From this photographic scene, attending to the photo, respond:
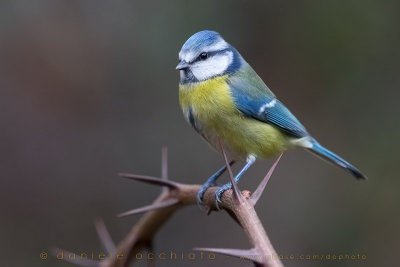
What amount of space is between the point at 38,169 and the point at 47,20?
1.07 m

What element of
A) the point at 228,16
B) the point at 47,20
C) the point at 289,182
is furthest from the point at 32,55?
the point at 289,182

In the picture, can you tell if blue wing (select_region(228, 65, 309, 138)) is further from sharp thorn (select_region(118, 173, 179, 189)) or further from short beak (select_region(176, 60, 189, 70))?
sharp thorn (select_region(118, 173, 179, 189))

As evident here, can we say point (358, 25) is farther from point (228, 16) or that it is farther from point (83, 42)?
point (83, 42)

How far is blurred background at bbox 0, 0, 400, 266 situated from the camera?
3.73 m

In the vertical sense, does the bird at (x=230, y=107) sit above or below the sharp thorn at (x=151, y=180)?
below

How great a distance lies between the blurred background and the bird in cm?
114

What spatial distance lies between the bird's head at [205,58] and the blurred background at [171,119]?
1.10 meters

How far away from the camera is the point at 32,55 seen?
13.3 feet

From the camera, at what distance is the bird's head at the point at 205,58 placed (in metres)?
2.46

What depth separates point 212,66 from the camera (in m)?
2.62

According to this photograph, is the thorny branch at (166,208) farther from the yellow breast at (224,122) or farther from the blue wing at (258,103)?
the blue wing at (258,103)

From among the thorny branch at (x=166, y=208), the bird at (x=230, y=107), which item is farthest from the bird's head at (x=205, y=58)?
the thorny branch at (x=166, y=208)

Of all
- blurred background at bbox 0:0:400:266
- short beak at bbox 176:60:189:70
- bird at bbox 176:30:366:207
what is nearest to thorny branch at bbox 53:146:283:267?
bird at bbox 176:30:366:207

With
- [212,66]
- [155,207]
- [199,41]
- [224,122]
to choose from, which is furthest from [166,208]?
[212,66]
